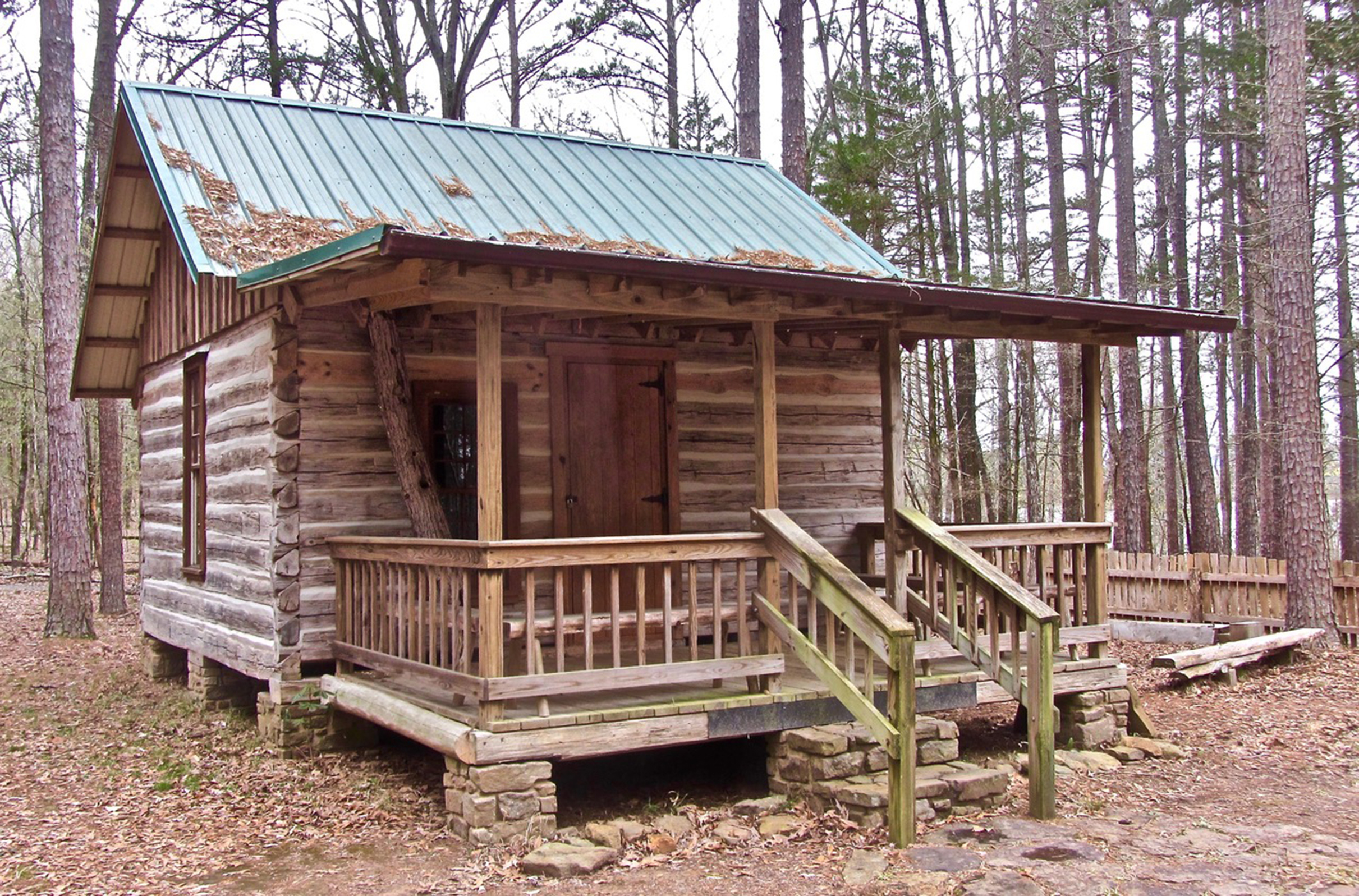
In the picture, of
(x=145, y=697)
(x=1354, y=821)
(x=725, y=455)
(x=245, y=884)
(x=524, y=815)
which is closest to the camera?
(x=245, y=884)

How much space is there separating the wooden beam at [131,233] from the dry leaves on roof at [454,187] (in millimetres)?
3092

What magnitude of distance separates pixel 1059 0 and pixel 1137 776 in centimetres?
1530

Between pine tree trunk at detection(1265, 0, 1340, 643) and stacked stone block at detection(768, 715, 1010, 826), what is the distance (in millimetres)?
7545

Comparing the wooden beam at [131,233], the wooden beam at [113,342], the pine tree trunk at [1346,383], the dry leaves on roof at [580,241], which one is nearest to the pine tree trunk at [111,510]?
the wooden beam at [113,342]

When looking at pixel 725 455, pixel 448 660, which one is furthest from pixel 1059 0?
pixel 448 660

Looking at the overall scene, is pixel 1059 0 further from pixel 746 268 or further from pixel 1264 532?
pixel 746 268

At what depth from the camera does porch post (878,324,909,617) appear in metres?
9.07

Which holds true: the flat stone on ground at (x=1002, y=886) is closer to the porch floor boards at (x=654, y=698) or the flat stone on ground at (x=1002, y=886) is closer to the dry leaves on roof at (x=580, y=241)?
the porch floor boards at (x=654, y=698)

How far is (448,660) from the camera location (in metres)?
8.22

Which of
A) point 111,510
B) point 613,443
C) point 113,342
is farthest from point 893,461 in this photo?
point 111,510

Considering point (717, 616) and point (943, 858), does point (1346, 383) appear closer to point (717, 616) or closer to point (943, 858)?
point (717, 616)

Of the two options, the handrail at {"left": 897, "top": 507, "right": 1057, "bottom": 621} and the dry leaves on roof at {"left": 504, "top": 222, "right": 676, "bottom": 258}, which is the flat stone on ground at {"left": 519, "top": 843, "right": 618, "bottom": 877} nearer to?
the handrail at {"left": 897, "top": 507, "right": 1057, "bottom": 621}

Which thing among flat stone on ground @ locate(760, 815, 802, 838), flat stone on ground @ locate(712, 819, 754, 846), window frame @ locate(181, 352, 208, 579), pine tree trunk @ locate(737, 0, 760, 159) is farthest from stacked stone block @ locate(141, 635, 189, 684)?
pine tree trunk @ locate(737, 0, 760, 159)

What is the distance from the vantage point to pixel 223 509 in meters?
10.3
